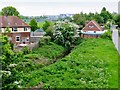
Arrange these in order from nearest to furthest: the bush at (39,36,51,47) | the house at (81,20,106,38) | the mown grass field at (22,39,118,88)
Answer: the mown grass field at (22,39,118,88) < the bush at (39,36,51,47) < the house at (81,20,106,38)

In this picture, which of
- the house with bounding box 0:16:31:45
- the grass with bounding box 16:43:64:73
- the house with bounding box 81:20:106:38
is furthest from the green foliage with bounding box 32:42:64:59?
the house with bounding box 81:20:106:38

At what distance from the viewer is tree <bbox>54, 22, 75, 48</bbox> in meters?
31.2

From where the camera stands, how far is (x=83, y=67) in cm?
1778

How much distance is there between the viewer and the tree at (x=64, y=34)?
3125 cm

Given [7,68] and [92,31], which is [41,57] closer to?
[7,68]

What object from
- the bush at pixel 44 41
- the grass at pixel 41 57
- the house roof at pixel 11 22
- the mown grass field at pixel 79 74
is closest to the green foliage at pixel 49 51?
the grass at pixel 41 57

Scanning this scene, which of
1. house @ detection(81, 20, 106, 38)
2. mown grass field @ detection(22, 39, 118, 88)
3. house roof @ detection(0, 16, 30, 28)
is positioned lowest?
mown grass field @ detection(22, 39, 118, 88)

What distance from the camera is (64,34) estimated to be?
104 ft

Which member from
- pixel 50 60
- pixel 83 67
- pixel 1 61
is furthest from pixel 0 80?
pixel 50 60

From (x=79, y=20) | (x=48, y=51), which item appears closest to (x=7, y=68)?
(x=48, y=51)

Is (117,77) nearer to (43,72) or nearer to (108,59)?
(43,72)

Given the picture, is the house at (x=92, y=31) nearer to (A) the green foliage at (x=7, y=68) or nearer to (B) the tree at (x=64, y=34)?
(B) the tree at (x=64, y=34)

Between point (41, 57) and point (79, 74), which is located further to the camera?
point (41, 57)

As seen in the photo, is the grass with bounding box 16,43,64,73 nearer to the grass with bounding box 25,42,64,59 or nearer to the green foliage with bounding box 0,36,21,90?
the grass with bounding box 25,42,64,59
